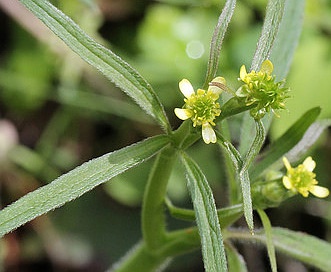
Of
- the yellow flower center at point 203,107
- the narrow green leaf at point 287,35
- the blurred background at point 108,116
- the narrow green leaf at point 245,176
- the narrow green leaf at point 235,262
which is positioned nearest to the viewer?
the narrow green leaf at point 245,176

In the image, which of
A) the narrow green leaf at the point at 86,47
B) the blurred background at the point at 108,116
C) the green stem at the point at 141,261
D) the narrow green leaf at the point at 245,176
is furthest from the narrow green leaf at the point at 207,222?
the blurred background at the point at 108,116

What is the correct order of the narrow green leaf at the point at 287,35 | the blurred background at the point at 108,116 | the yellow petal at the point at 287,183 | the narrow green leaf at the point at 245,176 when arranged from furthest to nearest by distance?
the blurred background at the point at 108,116
the narrow green leaf at the point at 287,35
the yellow petal at the point at 287,183
the narrow green leaf at the point at 245,176

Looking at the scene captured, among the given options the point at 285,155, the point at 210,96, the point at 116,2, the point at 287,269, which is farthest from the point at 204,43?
the point at 210,96

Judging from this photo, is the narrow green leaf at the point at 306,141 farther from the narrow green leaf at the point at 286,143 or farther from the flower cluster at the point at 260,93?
the flower cluster at the point at 260,93

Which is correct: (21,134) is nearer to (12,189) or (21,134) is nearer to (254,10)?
(12,189)

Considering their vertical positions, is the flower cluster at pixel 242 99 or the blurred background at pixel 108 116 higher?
the blurred background at pixel 108 116

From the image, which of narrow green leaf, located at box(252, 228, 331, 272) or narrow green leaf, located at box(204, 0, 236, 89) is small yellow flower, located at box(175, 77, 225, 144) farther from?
narrow green leaf, located at box(252, 228, 331, 272)

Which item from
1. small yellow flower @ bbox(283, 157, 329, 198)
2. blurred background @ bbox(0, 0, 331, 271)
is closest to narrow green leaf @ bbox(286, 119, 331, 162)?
small yellow flower @ bbox(283, 157, 329, 198)
